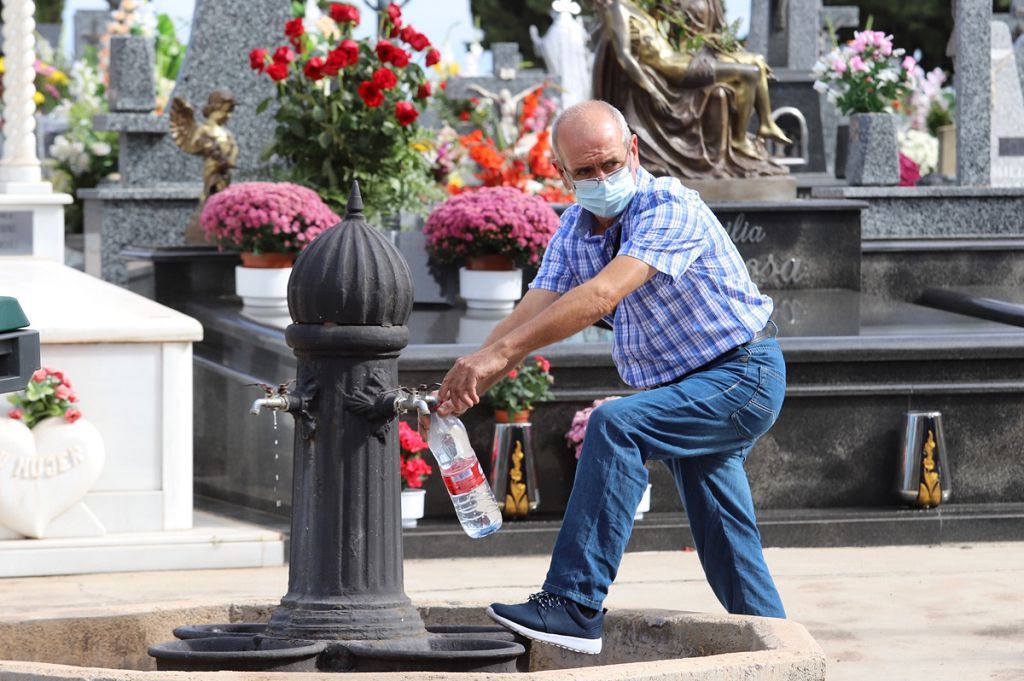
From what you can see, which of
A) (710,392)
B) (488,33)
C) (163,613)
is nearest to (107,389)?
(163,613)

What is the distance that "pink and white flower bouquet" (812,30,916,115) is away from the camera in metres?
15.2

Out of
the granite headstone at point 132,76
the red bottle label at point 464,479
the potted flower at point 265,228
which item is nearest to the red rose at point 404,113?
the potted flower at point 265,228

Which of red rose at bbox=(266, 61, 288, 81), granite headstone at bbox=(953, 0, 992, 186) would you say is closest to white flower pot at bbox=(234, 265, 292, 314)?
red rose at bbox=(266, 61, 288, 81)

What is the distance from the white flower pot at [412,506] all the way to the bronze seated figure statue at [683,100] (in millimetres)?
4229

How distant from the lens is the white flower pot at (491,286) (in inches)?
359

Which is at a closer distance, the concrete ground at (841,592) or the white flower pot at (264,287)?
the concrete ground at (841,592)

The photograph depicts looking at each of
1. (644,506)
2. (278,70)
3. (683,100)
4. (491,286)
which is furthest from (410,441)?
(683,100)

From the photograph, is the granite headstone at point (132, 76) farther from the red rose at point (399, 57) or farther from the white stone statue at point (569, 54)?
the white stone statue at point (569, 54)

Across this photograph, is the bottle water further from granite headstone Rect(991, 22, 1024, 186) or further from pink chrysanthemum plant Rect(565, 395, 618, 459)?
granite headstone Rect(991, 22, 1024, 186)

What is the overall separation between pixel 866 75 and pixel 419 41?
617cm

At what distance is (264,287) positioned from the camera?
8.89 m

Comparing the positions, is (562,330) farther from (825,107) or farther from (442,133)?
(825,107)

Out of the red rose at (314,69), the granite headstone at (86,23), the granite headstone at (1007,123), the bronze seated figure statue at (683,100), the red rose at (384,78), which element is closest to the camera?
the red rose at (384,78)

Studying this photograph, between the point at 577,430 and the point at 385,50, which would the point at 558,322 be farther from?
the point at 385,50
